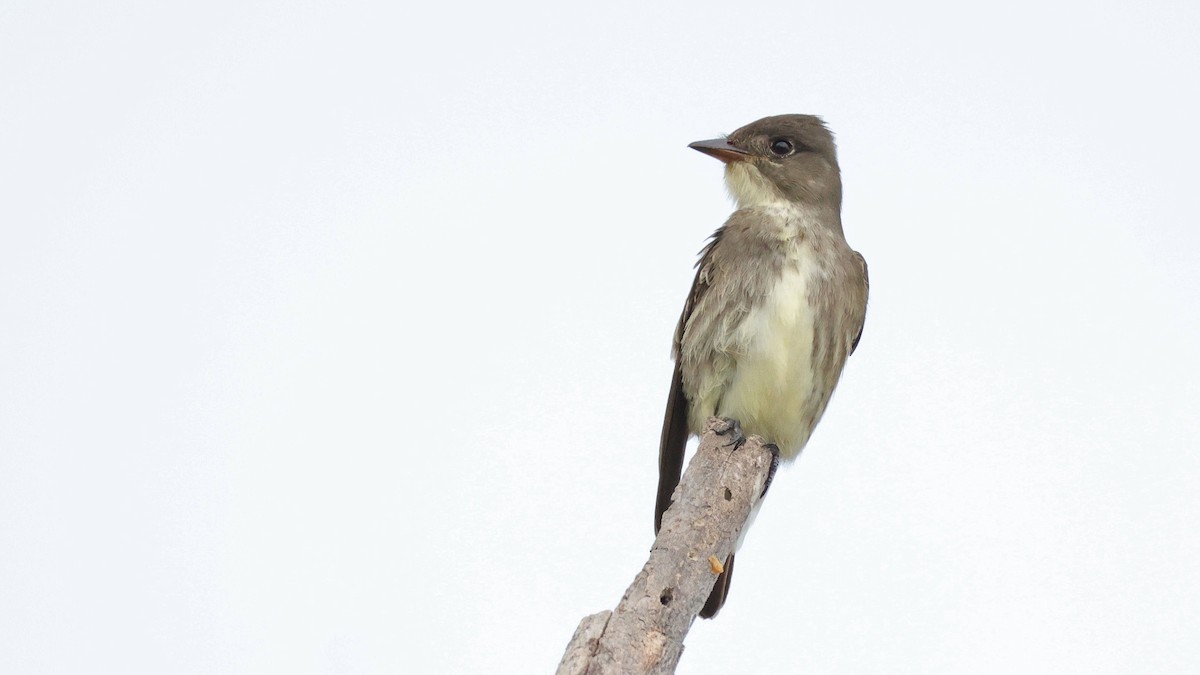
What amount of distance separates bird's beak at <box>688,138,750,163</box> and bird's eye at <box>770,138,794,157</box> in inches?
6.8

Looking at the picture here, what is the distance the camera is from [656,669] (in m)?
4.74

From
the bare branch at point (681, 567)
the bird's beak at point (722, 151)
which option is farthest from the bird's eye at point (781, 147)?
the bare branch at point (681, 567)

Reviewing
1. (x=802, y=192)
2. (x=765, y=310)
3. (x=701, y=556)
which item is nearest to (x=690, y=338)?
(x=765, y=310)

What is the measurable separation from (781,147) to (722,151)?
1.14 ft

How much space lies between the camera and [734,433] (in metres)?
6.23

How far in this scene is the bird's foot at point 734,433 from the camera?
605 cm

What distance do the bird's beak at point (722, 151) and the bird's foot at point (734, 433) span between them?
178 centimetres

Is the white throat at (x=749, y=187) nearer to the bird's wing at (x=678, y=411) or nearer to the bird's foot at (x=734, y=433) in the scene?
the bird's wing at (x=678, y=411)

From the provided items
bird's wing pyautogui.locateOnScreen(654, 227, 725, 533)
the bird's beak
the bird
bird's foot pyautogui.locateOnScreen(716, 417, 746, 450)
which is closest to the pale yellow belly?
the bird

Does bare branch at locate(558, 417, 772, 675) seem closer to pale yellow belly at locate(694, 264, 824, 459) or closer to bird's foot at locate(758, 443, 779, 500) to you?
bird's foot at locate(758, 443, 779, 500)

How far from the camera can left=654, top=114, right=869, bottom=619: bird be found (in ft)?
22.2

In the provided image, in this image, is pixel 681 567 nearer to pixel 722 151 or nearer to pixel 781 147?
pixel 722 151

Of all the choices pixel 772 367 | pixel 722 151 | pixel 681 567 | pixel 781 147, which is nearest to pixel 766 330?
pixel 772 367

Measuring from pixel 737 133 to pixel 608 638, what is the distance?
3895 mm
